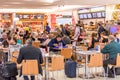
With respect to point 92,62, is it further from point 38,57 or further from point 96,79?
point 38,57

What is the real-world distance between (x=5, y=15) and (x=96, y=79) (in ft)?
60.9

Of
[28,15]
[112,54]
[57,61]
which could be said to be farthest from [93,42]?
[28,15]

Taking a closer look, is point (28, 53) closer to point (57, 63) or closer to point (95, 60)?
point (57, 63)

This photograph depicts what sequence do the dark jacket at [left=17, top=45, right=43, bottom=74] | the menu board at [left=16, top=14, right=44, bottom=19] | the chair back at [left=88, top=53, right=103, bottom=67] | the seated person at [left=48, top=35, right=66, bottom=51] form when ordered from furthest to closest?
the menu board at [left=16, top=14, right=44, bottom=19] < the seated person at [left=48, top=35, right=66, bottom=51] < the chair back at [left=88, top=53, right=103, bottom=67] < the dark jacket at [left=17, top=45, right=43, bottom=74]

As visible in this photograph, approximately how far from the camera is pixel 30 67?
241 inches

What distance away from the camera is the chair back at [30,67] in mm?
6066

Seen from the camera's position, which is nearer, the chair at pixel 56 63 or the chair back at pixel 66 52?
the chair at pixel 56 63

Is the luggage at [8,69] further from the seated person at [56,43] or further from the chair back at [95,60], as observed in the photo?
the seated person at [56,43]

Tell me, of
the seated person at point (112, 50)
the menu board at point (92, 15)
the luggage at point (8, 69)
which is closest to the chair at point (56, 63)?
the luggage at point (8, 69)

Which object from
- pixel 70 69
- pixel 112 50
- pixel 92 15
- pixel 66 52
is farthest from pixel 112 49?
pixel 92 15

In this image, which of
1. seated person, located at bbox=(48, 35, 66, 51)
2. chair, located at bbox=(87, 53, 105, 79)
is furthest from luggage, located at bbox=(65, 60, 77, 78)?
seated person, located at bbox=(48, 35, 66, 51)

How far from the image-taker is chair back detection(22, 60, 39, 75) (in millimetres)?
6066

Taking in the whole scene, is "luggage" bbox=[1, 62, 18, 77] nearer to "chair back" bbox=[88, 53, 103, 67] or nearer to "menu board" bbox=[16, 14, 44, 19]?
"chair back" bbox=[88, 53, 103, 67]

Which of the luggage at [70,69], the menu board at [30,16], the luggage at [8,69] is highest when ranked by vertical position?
the menu board at [30,16]
